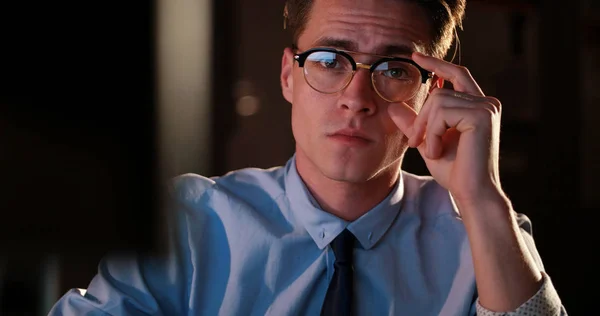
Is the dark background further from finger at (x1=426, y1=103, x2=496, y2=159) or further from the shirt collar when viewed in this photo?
finger at (x1=426, y1=103, x2=496, y2=159)

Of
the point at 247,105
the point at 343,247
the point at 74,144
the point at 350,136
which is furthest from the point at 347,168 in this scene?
the point at 247,105

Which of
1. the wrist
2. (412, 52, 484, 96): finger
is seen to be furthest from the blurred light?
the wrist

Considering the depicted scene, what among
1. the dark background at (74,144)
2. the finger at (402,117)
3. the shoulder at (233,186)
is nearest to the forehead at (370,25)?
the finger at (402,117)

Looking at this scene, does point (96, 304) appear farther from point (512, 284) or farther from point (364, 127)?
point (512, 284)

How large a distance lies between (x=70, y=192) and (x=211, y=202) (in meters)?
0.58

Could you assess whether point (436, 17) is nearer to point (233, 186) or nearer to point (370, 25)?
point (370, 25)

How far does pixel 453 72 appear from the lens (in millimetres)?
1393

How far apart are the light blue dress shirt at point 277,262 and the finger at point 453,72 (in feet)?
1.12

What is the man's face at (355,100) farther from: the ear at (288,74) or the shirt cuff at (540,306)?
the shirt cuff at (540,306)

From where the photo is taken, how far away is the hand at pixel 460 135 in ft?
4.31

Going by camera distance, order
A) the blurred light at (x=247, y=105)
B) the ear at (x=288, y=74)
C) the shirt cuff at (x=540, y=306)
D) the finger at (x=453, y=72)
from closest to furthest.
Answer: the shirt cuff at (x=540, y=306), the finger at (x=453, y=72), the ear at (x=288, y=74), the blurred light at (x=247, y=105)

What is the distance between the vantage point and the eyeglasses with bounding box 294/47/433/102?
1.41m

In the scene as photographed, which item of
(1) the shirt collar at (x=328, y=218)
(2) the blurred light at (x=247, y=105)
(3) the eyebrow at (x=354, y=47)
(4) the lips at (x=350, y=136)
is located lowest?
(1) the shirt collar at (x=328, y=218)

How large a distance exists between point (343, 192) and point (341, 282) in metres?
0.21
